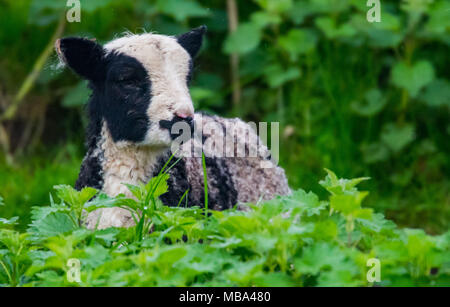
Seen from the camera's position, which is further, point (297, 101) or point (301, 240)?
point (297, 101)

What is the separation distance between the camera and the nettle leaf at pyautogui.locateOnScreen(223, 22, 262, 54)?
5.70 meters

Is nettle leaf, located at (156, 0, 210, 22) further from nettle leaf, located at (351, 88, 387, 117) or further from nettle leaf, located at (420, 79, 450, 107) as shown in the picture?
nettle leaf, located at (420, 79, 450, 107)

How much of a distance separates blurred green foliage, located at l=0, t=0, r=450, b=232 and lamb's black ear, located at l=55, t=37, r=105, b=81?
194cm

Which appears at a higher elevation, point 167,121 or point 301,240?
point 167,121

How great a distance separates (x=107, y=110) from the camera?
133 inches

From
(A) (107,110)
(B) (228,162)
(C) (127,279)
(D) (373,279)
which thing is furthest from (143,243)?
(B) (228,162)

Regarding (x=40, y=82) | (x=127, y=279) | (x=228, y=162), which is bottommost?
(x=127, y=279)

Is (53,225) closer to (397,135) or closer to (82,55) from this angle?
(82,55)

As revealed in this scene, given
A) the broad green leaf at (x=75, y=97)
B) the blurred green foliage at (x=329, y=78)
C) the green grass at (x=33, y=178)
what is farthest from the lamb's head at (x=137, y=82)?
the broad green leaf at (x=75, y=97)

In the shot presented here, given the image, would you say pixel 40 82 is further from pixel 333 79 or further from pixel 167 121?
pixel 167 121

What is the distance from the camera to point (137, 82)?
10.7 feet

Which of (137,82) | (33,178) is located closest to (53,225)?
(137,82)

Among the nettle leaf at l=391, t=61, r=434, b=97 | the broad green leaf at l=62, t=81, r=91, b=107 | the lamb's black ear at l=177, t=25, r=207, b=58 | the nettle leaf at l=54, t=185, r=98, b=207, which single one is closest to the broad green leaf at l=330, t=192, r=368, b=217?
the nettle leaf at l=54, t=185, r=98, b=207

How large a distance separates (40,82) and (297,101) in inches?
86.0
